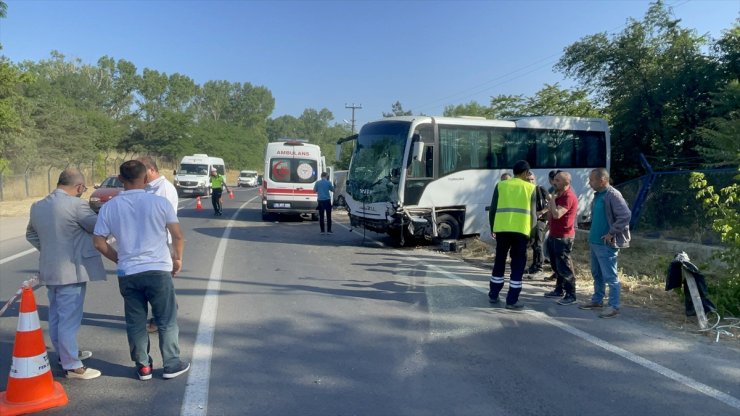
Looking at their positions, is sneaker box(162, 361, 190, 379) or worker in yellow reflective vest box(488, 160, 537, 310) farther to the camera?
worker in yellow reflective vest box(488, 160, 537, 310)

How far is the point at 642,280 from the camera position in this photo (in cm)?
882

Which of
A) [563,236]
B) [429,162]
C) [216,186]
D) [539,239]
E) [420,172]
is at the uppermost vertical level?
[429,162]

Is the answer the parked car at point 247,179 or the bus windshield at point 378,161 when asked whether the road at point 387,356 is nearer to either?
the bus windshield at point 378,161

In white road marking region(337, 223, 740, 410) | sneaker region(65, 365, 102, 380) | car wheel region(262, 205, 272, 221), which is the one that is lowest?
white road marking region(337, 223, 740, 410)

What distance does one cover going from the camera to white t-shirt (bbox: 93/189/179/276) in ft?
14.2

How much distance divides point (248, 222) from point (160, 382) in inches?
564

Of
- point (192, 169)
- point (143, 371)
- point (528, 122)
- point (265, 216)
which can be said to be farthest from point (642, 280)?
point (192, 169)

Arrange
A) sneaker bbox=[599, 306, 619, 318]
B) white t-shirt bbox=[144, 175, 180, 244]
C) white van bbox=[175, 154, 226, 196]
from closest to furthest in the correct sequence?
white t-shirt bbox=[144, 175, 180, 244], sneaker bbox=[599, 306, 619, 318], white van bbox=[175, 154, 226, 196]

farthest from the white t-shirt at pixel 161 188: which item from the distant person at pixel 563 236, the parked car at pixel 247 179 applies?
the parked car at pixel 247 179

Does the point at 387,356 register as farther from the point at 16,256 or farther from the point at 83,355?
the point at 16,256

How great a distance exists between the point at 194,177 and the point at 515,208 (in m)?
28.2

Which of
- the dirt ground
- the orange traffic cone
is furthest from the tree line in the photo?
the orange traffic cone

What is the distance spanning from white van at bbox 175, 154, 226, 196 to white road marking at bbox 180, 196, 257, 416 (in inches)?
983

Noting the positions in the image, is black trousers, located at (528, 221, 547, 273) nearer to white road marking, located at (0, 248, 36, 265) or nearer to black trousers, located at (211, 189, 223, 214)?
white road marking, located at (0, 248, 36, 265)
